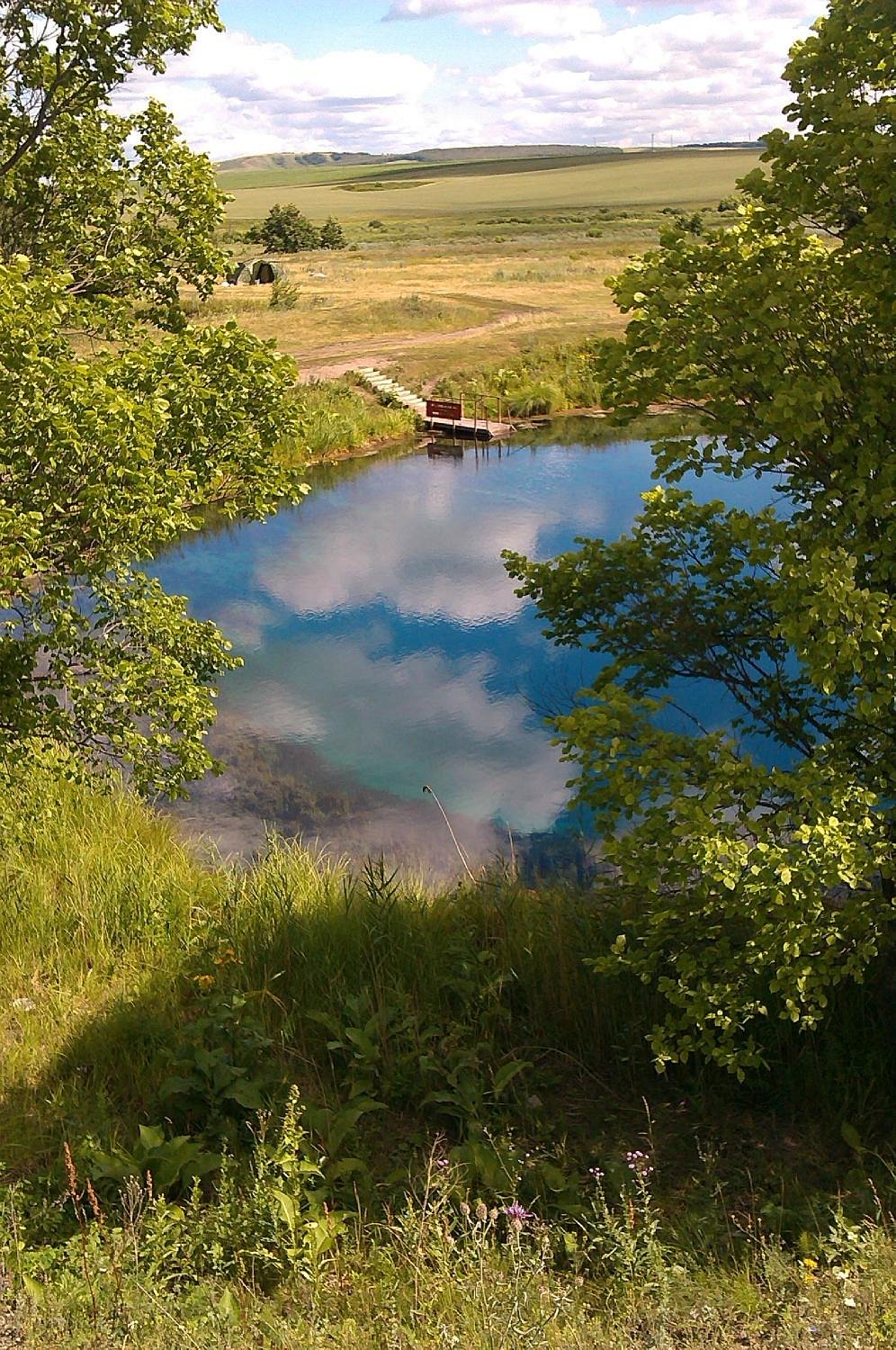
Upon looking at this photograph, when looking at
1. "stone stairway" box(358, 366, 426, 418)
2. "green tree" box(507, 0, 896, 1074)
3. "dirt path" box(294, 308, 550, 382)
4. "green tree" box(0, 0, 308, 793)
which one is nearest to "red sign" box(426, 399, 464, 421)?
"stone stairway" box(358, 366, 426, 418)

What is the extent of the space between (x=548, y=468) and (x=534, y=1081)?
28910mm

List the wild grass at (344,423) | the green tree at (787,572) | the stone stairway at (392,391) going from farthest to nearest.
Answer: the stone stairway at (392,391), the wild grass at (344,423), the green tree at (787,572)

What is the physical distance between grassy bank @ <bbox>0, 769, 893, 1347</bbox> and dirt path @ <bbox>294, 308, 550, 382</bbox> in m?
33.1

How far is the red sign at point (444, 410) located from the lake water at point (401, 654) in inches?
105

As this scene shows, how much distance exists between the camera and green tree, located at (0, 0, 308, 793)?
842 centimetres

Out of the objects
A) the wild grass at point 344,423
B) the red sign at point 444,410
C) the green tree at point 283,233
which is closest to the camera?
the wild grass at point 344,423

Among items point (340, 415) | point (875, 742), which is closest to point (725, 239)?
point (875, 742)

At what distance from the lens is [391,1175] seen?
7.58 m

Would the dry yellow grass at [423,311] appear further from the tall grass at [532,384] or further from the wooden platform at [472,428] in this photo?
the wooden platform at [472,428]

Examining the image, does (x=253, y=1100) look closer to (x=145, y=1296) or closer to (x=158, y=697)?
(x=145, y=1296)

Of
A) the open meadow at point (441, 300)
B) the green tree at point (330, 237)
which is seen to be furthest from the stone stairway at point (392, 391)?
the green tree at point (330, 237)

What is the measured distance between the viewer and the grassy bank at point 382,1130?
5590 millimetres

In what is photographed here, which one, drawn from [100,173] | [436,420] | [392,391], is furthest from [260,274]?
[100,173]

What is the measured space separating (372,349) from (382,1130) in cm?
4332
